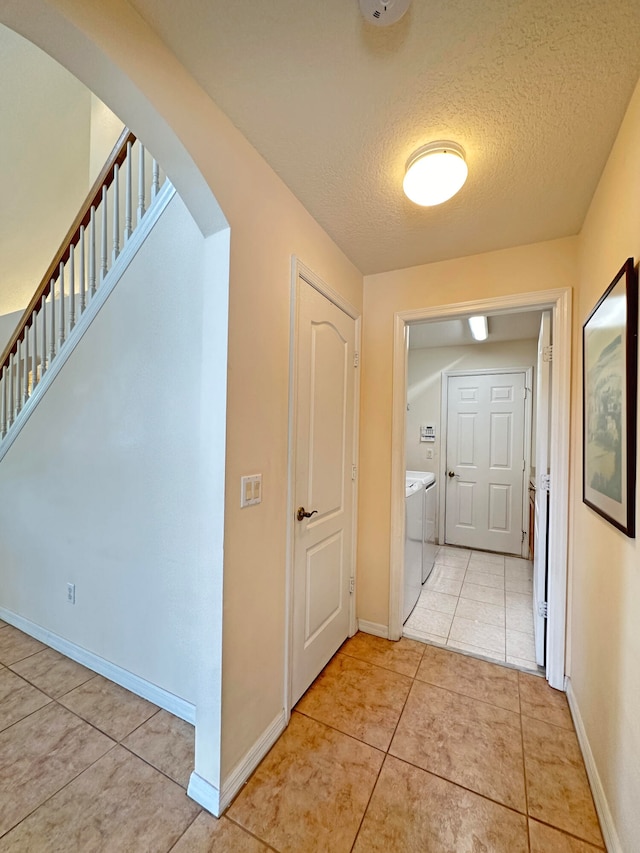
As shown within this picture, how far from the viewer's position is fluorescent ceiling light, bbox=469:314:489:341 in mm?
3060

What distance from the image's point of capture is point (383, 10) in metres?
0.85

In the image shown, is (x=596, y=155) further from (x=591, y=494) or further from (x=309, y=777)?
(x=309, y=777)

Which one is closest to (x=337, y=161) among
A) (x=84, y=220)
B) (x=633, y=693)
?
(x=84, y=220)

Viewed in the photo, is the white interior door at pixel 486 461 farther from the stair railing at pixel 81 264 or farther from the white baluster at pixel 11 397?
the white baluster at pixel 11 397

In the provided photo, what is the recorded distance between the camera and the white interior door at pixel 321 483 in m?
1.65

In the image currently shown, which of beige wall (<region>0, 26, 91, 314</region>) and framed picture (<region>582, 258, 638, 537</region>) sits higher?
beige wall (<region>0, 26, 91, 314</region>)

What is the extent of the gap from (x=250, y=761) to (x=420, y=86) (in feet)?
7.97

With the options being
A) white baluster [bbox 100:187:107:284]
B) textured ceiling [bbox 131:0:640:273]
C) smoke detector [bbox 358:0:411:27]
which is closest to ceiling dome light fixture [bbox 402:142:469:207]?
textured ceiling [bbox 131:0:640:273]

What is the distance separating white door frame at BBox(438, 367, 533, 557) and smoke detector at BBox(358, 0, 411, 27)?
361 cm

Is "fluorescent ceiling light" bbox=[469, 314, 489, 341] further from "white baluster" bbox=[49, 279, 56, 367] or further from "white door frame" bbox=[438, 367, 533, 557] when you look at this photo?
"white baluster" bbox=[49, 279, 56, 367]

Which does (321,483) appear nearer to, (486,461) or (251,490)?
(251,490)

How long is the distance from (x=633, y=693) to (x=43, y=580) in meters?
2.83

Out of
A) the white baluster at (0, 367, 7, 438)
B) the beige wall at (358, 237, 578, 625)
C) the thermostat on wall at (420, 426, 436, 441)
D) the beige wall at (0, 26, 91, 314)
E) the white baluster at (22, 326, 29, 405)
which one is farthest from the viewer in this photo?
the thermostat on wall at (420, 426, 436, 441)

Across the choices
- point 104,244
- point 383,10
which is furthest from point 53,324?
point 383,10
